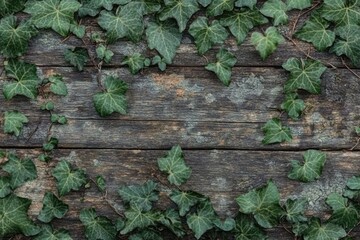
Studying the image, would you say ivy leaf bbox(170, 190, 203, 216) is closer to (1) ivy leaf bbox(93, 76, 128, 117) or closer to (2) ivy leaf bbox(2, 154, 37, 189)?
(1) ivy leaf bbox(93, 76, 128, 117)

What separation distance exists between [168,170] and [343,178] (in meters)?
0.69

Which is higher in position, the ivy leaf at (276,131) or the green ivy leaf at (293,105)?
the green ivy leaf at (293,105)

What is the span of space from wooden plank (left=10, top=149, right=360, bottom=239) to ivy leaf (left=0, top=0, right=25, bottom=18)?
579mm

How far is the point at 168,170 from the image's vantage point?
3.18 metres

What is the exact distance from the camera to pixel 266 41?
3.17 meters

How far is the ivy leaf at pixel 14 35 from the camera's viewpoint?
316cm

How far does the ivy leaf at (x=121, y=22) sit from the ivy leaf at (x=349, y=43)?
767 mm

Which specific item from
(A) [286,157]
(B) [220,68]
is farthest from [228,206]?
(B) [220,68]

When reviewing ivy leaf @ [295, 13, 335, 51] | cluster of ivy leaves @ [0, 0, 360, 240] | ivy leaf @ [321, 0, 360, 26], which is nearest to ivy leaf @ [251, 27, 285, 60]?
cluster of ivy leaves @ [0, 0, 360, 240]

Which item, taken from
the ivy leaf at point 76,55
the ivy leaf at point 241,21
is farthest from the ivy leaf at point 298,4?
the ivy leaf at point 76,55

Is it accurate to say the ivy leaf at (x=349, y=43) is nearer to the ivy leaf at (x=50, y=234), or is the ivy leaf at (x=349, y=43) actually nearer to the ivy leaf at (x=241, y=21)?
the ivy leaf at (x=241, y=21)

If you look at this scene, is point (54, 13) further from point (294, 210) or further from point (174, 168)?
point (294, 210)

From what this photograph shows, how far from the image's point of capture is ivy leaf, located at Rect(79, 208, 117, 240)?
3.20 metres

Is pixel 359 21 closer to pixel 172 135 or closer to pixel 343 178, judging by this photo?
pixel 343 178
